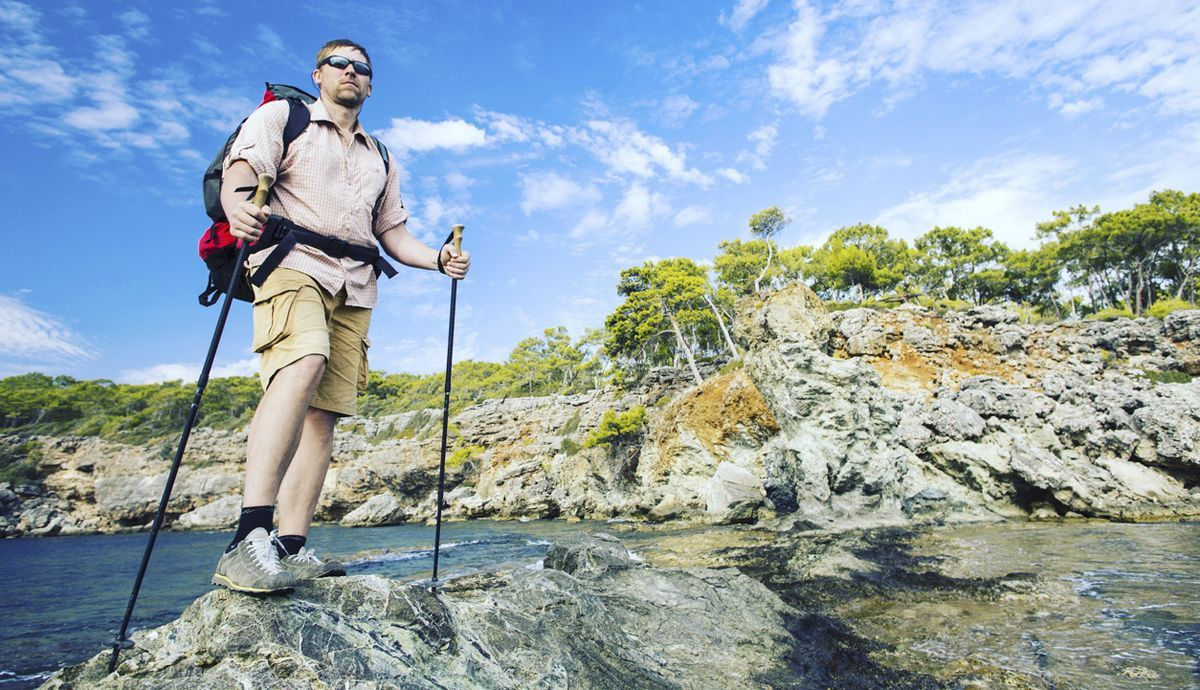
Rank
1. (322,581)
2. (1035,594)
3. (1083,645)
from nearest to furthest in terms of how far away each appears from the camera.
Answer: (322,581) → (1083,645) → (1035,594)

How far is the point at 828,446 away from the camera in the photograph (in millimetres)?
16641

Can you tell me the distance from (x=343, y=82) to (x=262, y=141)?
620 millimetres

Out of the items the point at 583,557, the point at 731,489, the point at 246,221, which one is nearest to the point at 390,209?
the point at 246,221

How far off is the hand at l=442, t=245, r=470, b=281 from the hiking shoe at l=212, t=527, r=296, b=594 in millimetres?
1658

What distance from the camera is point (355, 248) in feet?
8.79

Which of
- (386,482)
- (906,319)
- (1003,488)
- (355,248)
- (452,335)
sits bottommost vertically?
(386,482)

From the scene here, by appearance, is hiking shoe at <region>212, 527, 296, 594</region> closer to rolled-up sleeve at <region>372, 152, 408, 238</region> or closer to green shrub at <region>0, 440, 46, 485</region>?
rolled-up sleeve at <region>372, 152, 408, 238</region>

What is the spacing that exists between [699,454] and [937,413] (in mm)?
9234

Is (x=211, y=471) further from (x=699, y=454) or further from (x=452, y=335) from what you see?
(x=452, y=335)

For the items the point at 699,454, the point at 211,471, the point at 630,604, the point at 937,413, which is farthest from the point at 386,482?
the point at 630,604

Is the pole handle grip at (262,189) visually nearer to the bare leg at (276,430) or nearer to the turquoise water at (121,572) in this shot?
the bare leg at (276,430)

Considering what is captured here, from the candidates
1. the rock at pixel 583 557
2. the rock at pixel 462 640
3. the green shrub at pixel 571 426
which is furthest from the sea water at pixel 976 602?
the green shrub at pixel 571 426

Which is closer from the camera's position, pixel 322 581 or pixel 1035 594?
pixel 322 581

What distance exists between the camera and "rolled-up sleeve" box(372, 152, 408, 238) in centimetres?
314
